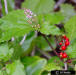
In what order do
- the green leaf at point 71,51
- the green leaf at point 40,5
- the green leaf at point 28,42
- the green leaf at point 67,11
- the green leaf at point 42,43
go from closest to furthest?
the green leaf at point 71,51, the green leaf at point 28,42, the green leaf at point 42,43, the green leaf at point 40,5, the green leaf at point 67,11

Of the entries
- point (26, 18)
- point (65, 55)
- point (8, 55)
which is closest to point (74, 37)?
point (65, 55)

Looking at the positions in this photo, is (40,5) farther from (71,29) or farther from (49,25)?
(49,25)

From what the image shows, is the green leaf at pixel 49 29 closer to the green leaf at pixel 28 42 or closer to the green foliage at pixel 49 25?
the green foliage at pixel 49 25

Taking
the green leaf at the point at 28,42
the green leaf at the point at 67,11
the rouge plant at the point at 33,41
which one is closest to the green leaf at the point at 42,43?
the rouge plant at the point at 33,41

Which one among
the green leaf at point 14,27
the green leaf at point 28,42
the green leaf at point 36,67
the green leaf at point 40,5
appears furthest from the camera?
the green leaf at point 40,5

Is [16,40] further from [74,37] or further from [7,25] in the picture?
[74,37]

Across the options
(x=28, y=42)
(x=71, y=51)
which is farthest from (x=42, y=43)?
(x=71, y=51)
